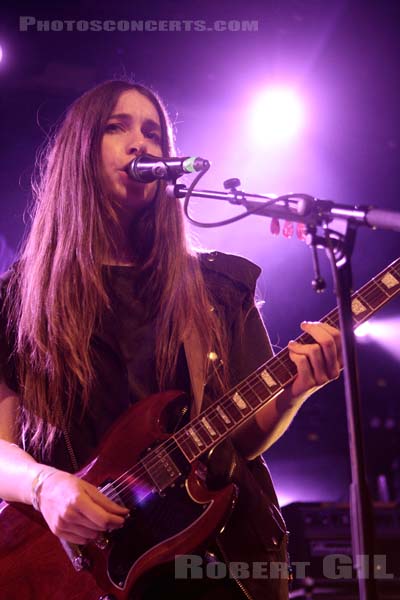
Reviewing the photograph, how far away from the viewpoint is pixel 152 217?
2.73 metres

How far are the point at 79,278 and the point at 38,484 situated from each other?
808 mm

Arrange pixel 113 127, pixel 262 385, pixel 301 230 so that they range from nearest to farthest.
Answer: pixel 301 230 → pixel 262 385 → pixel 113 127

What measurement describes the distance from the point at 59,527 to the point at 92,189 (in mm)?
1270

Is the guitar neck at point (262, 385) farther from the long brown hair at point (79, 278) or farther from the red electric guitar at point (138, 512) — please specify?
the long brown hair at point (79, 278)

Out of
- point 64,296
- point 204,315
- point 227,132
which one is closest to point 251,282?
point 204,315

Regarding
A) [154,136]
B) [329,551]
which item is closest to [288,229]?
[154,136]

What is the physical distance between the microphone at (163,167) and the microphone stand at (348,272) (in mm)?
121

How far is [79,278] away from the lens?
99.8 inches

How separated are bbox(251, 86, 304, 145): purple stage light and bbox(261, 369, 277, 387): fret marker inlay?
13.3ft

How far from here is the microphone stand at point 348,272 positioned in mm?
1388

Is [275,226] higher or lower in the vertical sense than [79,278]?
higher

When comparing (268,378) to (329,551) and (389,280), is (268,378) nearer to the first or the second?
(389,280)

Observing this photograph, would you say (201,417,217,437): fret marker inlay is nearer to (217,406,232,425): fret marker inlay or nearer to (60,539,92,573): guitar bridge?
(217,406,232,425): fret marker inlay

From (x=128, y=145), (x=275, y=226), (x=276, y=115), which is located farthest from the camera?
(x=276, y=115)
